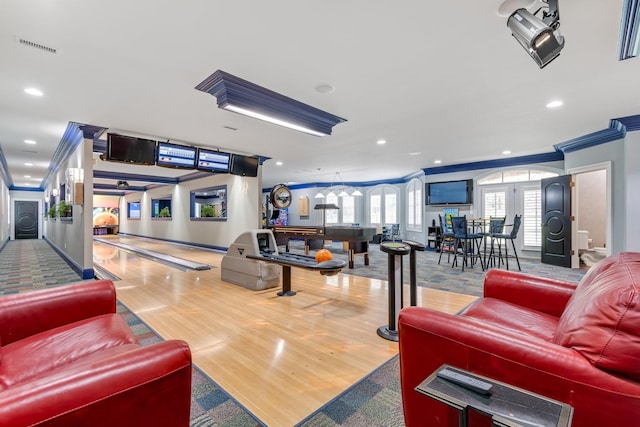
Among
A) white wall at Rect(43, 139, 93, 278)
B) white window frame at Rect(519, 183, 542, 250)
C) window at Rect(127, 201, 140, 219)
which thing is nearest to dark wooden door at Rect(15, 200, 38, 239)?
window at Rect(127, 201, 140, 219)

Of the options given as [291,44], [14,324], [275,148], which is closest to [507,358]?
[14,324]

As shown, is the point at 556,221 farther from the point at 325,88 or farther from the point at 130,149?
the point at 130,149

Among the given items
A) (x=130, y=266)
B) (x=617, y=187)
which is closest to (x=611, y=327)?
(x=617, y=187)

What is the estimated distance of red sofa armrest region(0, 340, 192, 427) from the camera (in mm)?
835

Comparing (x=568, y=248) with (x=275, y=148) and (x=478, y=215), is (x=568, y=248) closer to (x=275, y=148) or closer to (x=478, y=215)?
(x=478, y=215)

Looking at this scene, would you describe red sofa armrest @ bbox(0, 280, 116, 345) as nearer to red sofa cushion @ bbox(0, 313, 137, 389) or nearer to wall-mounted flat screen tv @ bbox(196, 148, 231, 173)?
red sofa cushion @ bbox(0, 313, 137, 389)

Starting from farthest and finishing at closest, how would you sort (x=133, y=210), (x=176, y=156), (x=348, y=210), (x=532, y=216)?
(x=133, y=210), (x=348, y=210), (x=532, y=216), (x=176, y=156)

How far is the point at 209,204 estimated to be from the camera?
1068 centimetres

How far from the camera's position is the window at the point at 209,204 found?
9498mm

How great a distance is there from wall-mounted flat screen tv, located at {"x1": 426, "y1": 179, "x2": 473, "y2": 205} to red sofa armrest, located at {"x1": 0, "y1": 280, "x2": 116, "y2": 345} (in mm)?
9132

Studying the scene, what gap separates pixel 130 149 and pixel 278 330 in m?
4.56

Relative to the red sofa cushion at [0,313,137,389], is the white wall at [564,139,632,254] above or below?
above

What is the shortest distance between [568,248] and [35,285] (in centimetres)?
1063

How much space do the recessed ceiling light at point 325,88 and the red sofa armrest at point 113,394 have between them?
3.23m
